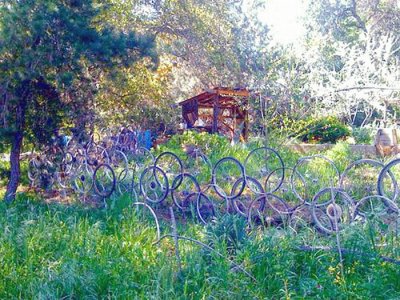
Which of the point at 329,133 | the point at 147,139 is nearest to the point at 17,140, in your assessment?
the point at 147,139

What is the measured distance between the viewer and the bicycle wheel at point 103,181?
→ 525 centimetres

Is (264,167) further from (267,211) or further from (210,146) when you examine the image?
(210,146)

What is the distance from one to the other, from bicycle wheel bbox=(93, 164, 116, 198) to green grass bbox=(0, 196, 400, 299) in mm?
1631

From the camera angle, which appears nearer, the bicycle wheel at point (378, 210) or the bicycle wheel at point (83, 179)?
the bicycle wheel at point (378, 210)

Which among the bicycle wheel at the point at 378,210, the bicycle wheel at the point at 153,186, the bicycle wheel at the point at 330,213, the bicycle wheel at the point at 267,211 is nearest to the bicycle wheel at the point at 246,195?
the bicycle wheel at the point at 267,211

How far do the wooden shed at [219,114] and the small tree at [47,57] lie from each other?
18.0 feet

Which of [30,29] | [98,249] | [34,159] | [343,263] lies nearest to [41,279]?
[98,249]

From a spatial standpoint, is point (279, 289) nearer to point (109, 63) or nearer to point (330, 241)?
point (330, 241)

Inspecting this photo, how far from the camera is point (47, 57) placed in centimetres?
478

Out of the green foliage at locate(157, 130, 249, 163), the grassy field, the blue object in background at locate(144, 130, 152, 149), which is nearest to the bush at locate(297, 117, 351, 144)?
the green foliage at locate(157, 130, 249, 163)

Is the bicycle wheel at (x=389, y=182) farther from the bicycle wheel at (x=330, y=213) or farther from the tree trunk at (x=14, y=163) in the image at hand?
the tree trunk at (x=14, y=163)

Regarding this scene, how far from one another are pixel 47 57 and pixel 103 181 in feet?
5.67

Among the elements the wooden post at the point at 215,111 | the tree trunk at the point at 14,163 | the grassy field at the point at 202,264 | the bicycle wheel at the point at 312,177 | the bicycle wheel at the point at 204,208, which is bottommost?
the grassy field at the point at 202,264

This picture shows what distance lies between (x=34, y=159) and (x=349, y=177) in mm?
4343
